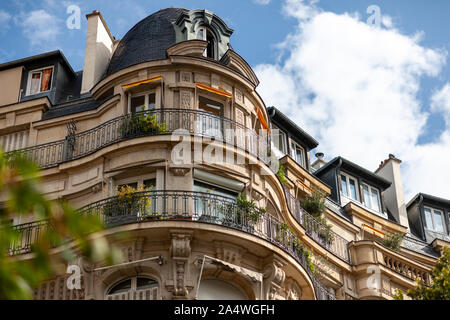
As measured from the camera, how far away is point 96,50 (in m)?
21.4

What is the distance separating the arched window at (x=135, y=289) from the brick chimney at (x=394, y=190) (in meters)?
13.6

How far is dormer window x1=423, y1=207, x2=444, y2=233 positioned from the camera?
92.1ft

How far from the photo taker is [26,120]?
20094 millimetres

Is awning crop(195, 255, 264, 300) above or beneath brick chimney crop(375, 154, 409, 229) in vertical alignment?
beneath

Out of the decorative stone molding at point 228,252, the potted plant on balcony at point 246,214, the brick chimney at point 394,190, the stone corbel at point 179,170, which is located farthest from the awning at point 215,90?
the brick chimney at point 394,190

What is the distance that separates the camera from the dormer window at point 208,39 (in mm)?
20234

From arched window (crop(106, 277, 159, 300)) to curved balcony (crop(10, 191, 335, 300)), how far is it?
1232mm

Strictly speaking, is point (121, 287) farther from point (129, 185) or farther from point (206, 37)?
point (206, 37)

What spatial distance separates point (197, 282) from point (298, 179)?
27.2ft

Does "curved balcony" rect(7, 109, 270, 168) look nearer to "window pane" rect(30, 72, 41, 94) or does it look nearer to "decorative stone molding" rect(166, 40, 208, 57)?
"decorative stone molding" rect(166, 40, 208, 57)

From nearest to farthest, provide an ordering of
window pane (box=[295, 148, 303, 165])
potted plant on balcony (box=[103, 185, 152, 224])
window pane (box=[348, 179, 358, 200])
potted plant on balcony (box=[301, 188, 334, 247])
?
potted plant on balcony (box=[103, 185, 152, 224]) → potted plant on balcony (box=[301, 188, 334, 247]) → window pane (box=[295, 148, 303, 165]) → window pane (box=[348, 179, 358, 200])

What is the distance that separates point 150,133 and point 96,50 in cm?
506

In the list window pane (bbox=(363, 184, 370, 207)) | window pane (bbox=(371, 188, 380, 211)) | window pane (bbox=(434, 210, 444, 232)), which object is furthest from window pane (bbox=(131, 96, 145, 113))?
window pane (bbox=(434, 210, 444, 232))
